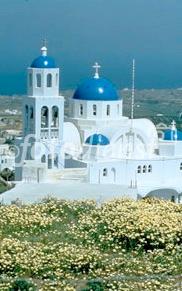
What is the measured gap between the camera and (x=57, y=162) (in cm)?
2788

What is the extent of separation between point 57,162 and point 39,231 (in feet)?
46.9

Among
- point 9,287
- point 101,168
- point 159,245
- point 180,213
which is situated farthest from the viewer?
point 101,168

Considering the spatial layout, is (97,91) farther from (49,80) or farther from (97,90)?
(49,80)

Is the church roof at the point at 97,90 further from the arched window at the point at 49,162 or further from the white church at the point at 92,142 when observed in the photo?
the arched window at the point at 49,162

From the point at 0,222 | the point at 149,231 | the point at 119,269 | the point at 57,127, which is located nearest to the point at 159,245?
the point at 149,231

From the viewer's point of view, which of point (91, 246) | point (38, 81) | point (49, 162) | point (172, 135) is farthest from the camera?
point (172, 135)

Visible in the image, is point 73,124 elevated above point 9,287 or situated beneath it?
elevated above

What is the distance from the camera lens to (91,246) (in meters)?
12.6

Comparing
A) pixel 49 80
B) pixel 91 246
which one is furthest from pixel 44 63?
pixel 91 246

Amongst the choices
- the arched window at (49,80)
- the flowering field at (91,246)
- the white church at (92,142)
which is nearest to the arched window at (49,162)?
the white church at (92,142)

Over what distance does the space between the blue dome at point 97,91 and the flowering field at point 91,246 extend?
1302 centimetres

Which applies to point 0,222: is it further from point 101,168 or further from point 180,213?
point 101,168

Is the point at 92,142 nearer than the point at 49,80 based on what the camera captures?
Yes

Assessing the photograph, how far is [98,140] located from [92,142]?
212 mm
